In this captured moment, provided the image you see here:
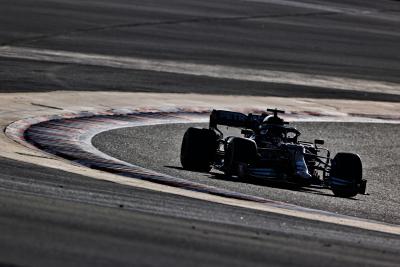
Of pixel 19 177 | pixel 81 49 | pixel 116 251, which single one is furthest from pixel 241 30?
pixel 116 251

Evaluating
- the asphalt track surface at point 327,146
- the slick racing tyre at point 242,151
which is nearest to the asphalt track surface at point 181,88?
the asphalt track surface at point 327,146

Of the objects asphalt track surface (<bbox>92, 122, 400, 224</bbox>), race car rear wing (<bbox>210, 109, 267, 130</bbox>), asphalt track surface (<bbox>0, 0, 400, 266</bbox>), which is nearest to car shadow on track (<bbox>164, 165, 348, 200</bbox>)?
asphalt track surface (<bbox>92, 122, 400, 224</bbox>)

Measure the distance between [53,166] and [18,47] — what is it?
17.8 m

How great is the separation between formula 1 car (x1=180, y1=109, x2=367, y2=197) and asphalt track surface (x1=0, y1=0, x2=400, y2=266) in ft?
1.30

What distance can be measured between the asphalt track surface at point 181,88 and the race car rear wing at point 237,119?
150cm

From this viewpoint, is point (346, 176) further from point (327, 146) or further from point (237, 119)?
point (327, 146)

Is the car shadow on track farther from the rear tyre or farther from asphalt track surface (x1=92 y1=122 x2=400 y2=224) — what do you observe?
the rear tyre

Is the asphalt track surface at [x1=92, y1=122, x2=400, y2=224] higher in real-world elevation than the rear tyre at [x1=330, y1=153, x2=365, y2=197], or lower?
lower

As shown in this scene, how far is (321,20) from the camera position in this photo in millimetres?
46125

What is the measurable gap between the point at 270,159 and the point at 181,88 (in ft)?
36.9

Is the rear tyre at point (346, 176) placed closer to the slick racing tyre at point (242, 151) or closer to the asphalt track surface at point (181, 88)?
the asphalt track surface at point (181, 88)

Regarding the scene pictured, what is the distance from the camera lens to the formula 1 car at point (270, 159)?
14.9 meters

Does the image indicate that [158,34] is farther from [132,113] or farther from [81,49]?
[132,113]

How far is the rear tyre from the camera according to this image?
14.7 m
